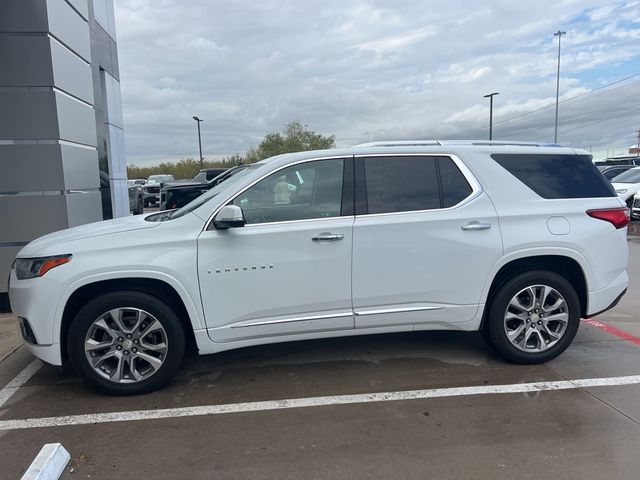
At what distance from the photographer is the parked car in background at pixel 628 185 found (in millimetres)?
15398

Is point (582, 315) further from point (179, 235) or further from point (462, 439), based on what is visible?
point (179, 235)

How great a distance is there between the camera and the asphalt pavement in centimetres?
291

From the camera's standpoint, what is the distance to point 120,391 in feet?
12.4

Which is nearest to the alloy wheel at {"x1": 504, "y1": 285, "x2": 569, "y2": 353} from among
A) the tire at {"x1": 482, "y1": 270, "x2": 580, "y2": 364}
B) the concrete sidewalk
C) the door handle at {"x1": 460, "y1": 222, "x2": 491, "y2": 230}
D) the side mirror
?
the tire at {"x1": 482, "y1": 270, "x2": 580, "y2": 364}

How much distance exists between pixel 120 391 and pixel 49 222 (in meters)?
3.61

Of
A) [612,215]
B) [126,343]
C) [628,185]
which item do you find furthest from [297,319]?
[628,185]

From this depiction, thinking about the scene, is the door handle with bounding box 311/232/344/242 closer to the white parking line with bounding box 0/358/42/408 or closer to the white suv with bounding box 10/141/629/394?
the white suv with bounding box 10/141/629/394

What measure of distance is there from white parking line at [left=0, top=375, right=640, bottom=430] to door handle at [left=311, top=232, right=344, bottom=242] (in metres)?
1.21

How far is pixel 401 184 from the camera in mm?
4121

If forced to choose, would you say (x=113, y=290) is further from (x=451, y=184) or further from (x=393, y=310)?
(x=451, y=184)

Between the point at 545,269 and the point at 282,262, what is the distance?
2308 mm

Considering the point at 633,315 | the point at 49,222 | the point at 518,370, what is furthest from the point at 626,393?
the point at 49,222

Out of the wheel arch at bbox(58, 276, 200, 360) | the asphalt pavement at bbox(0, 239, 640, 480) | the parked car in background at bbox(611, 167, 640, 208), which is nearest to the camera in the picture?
the asphalt pavement at bbox(0, 239, 640, 480)

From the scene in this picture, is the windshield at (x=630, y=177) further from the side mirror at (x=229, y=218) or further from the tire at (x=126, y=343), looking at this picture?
the tire at (x=126, y=343)
